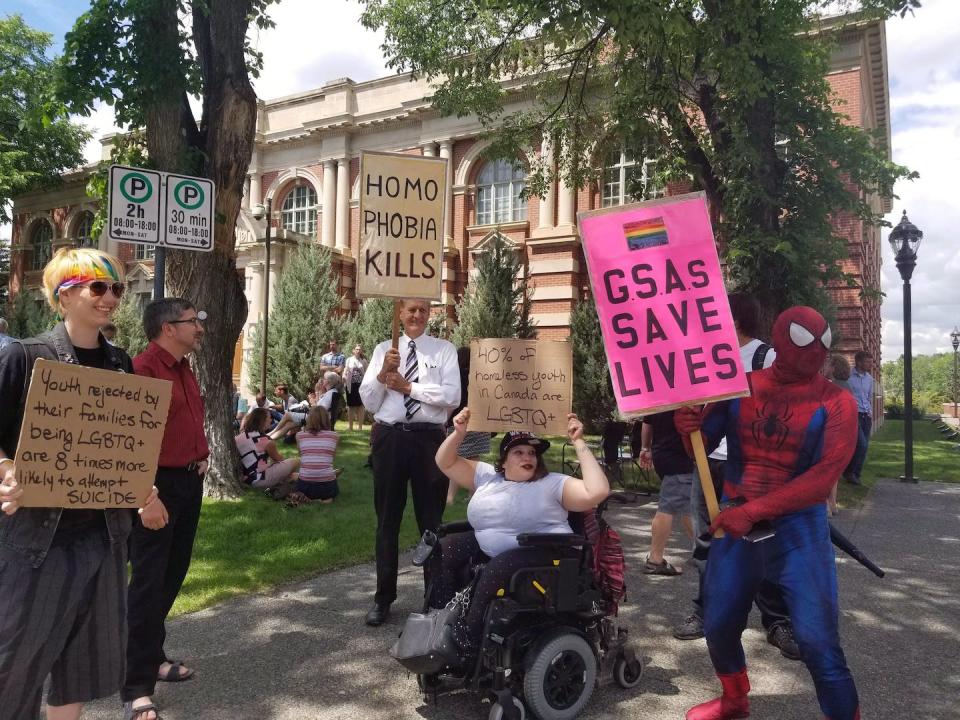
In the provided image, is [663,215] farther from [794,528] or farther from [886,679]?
[886,679]

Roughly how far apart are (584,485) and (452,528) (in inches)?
31.9

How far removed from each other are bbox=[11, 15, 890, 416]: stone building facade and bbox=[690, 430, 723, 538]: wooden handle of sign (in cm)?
1727

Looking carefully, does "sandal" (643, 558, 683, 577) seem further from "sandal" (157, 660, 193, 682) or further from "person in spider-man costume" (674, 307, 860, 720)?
"sandal" (157, 660, 193, 682)

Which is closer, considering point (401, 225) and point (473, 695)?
point (473, 695)

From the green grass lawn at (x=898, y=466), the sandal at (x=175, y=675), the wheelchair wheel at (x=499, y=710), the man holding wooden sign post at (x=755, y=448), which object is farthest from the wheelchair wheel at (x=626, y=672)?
the green grass lawn at (x=898, y=466)

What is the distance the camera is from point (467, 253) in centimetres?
2603

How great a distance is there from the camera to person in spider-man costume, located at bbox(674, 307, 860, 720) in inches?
115

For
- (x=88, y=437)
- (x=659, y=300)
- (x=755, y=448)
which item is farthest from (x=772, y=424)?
(x=88, y=437)

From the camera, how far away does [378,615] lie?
4.70 meters

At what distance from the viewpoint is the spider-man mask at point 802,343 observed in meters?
3.04

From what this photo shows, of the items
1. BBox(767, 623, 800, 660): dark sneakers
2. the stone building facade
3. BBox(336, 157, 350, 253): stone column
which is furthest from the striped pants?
BBox(336, 157, 350, 253): stone column

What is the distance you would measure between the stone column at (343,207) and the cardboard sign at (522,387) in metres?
25.0

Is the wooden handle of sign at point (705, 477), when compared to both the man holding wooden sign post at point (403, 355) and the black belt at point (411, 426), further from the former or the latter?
the black belt at point (411, 426)

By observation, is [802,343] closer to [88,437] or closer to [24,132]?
[88,437]
